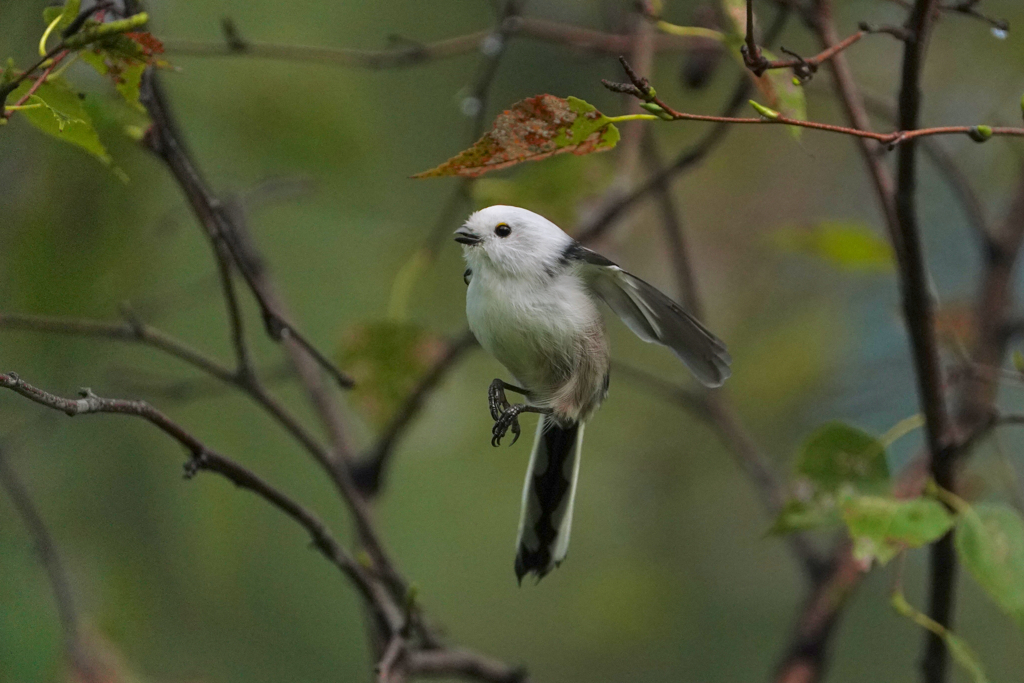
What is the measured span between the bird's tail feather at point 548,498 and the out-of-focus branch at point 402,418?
34cm

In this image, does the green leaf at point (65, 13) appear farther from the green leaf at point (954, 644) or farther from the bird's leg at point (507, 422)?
the green leaf at point (954, 644)

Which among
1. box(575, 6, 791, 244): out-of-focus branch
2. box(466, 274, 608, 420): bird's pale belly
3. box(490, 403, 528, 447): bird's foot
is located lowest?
box(490, 403, 528, 447): bird's foot

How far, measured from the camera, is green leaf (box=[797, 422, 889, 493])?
157 cm

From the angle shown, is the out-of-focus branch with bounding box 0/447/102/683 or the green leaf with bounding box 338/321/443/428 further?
the green leaf with bounding box 338/321/443/428

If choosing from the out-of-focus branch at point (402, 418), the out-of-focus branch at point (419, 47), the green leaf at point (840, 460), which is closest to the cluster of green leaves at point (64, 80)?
the out-of-focus branch at point (419, 47)

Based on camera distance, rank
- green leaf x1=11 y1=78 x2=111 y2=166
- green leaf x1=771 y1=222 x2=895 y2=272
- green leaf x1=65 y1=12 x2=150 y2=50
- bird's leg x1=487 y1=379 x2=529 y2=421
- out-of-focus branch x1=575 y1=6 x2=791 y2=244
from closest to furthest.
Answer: green leaf x1=65 y1=12 x2=150 y2=50 → green leaf x1=11 y1=78 x2=111 y2=166 → bird's leg x1=487 y1=379 x2=529 y2=421 → out-of-focus branch x1=575 y1=6 x2=791 y2=244 → green leaf x1=771 y1=222 x2=895 y2=272

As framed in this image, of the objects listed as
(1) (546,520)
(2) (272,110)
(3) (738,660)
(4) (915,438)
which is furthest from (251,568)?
(4) (915,438)

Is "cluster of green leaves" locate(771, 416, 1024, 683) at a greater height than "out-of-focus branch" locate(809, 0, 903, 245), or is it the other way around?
"out-of-focus branch" locate(809, 0, 903, 245)

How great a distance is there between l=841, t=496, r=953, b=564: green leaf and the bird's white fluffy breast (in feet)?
1.57

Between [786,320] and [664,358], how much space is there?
0.52 meters

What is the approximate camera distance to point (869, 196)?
4055 mm

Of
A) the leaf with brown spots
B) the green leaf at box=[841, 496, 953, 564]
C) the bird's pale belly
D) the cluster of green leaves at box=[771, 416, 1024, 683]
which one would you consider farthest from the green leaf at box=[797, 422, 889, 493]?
the leaf with brown spots

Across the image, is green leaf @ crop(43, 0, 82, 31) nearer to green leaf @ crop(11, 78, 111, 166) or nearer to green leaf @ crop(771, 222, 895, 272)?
green leaf @ crop(11, 78, 111, 166)

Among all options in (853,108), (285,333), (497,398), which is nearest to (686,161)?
(853,108)
